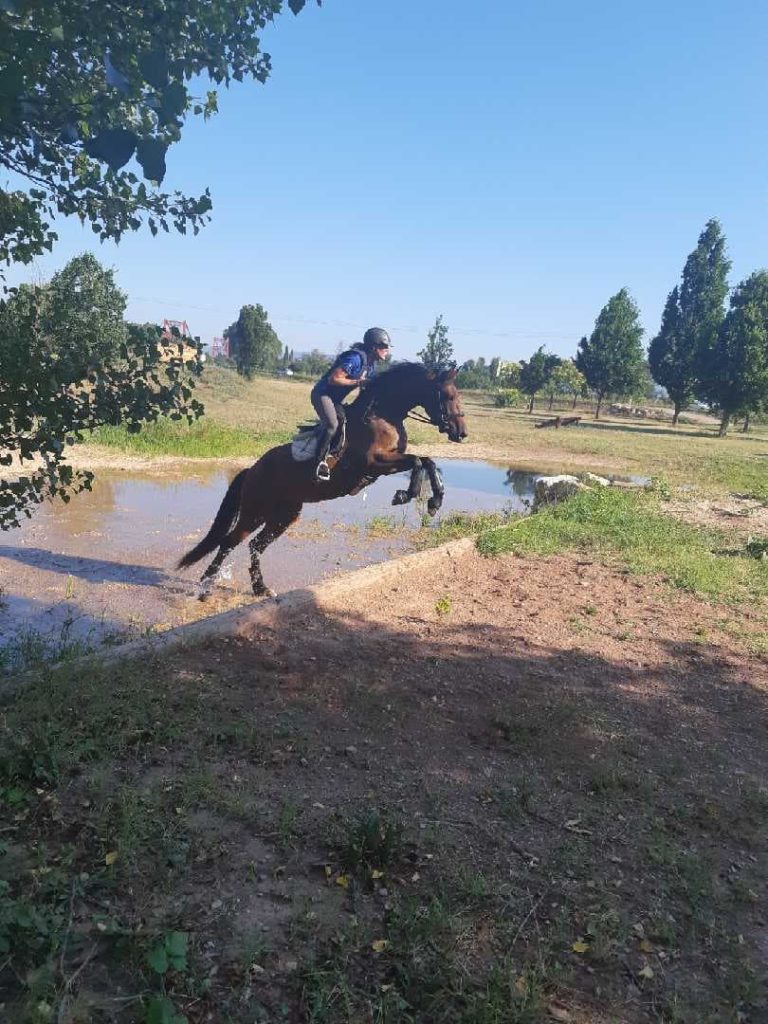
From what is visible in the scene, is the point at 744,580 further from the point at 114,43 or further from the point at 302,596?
the point at 114,43

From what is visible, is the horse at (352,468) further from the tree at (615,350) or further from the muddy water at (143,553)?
the tree at (615,350)

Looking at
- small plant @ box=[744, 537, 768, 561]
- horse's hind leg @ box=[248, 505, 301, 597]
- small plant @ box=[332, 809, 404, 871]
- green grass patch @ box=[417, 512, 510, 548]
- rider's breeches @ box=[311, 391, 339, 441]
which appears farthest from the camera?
green grass patch @ box=[417, 512, 510, 548]

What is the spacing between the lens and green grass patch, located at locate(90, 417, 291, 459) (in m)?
18.2

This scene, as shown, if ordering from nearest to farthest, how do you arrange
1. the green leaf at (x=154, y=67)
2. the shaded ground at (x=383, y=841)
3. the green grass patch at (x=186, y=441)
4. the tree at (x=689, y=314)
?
the shaded ground at (x=383, y=841) → the green leaf at (x=154, y=67) → the green grass patch at (x=186, y=441) → the tree at (x=689, y=314)

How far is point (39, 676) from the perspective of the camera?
16.0 feet

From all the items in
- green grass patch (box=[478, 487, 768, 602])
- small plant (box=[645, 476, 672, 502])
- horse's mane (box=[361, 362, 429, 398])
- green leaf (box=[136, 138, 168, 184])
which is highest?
green leaf (box=[136, 138, 168, 184])

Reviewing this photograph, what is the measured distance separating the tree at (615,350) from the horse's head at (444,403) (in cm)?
4295

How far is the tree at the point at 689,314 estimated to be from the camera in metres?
45.7

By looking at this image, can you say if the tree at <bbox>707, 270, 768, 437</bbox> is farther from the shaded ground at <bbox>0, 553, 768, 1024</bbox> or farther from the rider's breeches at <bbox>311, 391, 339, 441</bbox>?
the shaded ground at <bbox>0, 553, 768, 1024</bbox>

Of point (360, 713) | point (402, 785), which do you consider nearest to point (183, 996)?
point (402, 785)

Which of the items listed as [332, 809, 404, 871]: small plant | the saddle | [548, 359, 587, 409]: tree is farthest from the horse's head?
[548, 359, 587, 409]: tree

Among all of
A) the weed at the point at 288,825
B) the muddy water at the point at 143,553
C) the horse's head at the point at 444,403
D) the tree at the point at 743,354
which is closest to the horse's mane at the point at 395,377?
the horse's head at the point at 444,403

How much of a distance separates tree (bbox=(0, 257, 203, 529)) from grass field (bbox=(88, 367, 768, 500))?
10870 millimetres

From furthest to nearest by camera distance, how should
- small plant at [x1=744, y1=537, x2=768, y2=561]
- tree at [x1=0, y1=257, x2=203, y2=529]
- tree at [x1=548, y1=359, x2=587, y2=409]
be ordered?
tree at [x1=548, y1=359, x2=587, y2=409] < small plant at [x1=744, y1=537, x2=768, y2=561] < tree at [x1=0, y1=257, x2=203, y2=529]
